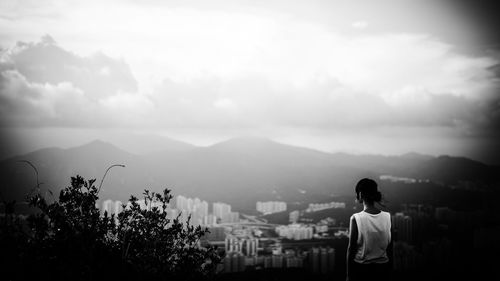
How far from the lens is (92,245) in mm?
3271

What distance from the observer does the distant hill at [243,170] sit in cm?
2778

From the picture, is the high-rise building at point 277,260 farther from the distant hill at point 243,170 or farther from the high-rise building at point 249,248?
the distant hill at point 243,170

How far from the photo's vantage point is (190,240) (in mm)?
4281

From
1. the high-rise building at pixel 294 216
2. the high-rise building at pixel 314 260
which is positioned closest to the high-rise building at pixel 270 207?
the high-rise building at pixel 294 216

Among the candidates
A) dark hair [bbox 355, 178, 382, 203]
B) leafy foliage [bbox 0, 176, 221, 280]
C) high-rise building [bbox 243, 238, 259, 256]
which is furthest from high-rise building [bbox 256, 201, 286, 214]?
dark hair [bbox 355, 178, 382, 203]

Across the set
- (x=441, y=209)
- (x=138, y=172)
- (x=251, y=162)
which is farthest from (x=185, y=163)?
(x=441, y=209)

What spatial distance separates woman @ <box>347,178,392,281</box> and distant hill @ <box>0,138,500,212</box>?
20.1 m

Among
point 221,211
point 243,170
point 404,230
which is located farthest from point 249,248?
point 243,170

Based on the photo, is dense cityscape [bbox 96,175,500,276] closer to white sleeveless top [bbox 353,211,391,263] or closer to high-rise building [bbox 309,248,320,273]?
high-rise building [bbox 309,248,320,273]

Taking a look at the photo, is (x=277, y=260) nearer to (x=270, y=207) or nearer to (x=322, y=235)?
(x=322, y=235)

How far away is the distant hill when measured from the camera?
27.8m

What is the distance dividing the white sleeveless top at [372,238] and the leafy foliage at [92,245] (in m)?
1.68

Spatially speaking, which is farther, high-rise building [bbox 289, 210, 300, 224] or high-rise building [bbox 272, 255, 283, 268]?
high-rise building [bbox 289, 210, 300, 224]

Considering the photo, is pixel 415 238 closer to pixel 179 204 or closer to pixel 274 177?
pixel 179 204
